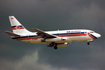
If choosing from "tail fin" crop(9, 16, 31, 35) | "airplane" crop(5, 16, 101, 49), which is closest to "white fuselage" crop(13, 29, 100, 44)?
"airplane" crop(5, 16, 101, 49)

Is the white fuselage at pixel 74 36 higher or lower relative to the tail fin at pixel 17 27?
lower

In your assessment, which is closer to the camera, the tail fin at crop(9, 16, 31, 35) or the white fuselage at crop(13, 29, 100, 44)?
the white fuselage at crop(13, 29, 100, 44)

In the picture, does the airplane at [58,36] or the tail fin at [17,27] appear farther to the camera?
the tail fin at [17,27]

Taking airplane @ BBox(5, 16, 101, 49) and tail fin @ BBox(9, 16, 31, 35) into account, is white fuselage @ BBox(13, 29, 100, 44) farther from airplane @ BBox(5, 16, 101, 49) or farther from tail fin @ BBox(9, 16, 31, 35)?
tail fin @ BBox(9, 16, 31, 35)

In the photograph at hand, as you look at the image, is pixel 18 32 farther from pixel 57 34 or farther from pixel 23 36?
pixel 57 34

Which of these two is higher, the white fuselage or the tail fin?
the tail fin

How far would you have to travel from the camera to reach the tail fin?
8238 centimetres

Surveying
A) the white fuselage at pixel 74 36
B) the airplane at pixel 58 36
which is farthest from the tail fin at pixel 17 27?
the white fuselage at pixel 74 36

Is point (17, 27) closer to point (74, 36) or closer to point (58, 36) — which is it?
point (58, 36)

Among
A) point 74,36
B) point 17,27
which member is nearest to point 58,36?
point 74,36

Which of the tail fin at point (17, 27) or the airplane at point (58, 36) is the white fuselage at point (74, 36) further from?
the tail fin at point (17, 27)

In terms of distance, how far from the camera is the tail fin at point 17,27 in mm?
82375

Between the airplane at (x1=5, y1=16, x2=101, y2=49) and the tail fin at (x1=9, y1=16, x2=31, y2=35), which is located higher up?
the tail fin at (x1=9, y1=16, x2=31, y2=35)

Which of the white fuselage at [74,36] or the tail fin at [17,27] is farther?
the tail fin at [17,27]
